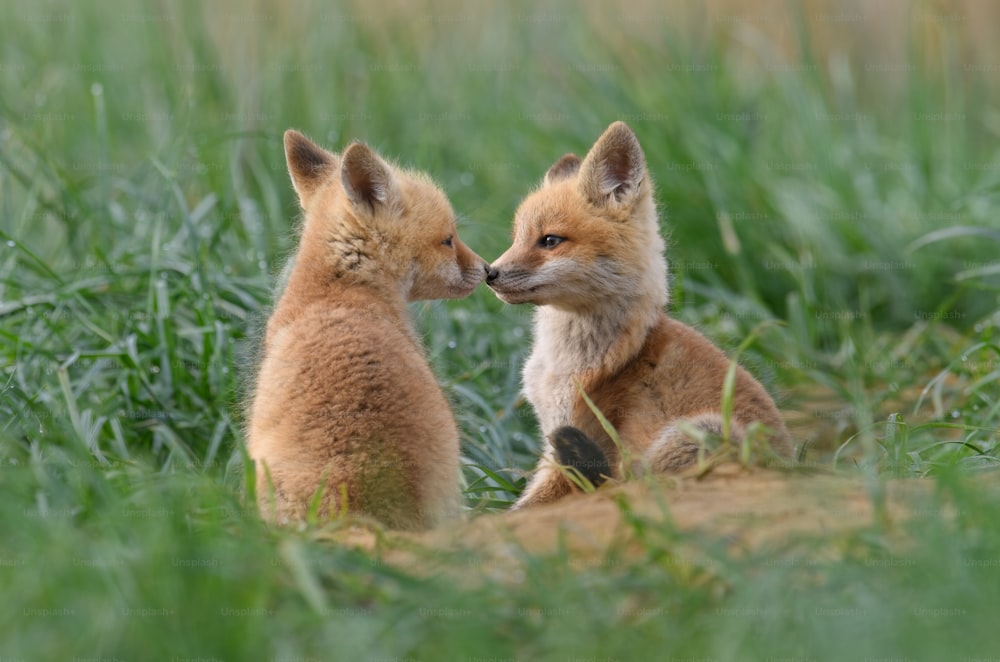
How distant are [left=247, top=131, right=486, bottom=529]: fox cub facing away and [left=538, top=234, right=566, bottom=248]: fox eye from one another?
531mm

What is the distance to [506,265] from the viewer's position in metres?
5.20

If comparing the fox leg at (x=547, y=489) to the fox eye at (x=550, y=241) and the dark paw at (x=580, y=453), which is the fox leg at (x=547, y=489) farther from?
the fox eye at (x=550, y=241)

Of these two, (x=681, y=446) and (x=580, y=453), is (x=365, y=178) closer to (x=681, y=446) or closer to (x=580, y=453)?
(x=580, y=453)

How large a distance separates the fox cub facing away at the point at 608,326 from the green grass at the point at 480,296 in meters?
0.48

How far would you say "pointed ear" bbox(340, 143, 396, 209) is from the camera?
4488 millimetres

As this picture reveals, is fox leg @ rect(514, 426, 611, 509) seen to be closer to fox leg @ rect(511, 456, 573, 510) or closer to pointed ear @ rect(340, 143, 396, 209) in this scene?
fox leg @ rect(511, 456, 573, 510)

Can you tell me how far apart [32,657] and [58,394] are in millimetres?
2687

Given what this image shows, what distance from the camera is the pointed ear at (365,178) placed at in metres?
4.49

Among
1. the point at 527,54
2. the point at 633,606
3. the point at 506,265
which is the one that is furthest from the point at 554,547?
the point at 527,54

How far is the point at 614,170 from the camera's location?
213 inches

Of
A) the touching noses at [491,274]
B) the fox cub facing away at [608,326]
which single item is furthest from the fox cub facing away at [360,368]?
the fox cub facing away at [608,326]

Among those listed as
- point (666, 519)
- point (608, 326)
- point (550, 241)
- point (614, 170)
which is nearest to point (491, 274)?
point (550, 241)

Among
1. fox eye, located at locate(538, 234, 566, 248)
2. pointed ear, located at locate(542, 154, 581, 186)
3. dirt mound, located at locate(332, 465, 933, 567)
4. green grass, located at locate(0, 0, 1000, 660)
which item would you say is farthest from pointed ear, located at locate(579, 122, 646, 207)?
dirt mound, located at locate(332, 465, 933, 567)

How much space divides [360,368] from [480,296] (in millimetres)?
2830
